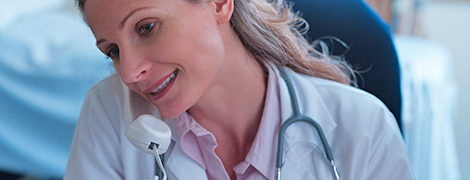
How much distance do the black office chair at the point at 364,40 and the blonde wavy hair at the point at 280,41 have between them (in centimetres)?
4

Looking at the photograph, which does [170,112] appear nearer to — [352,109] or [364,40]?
[352,109]

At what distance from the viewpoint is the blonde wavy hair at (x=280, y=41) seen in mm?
906

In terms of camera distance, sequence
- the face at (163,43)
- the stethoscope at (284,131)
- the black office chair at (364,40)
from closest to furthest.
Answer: the face at (163,43)
the stethoscope at (284,131)
the black office chair at (364,40)

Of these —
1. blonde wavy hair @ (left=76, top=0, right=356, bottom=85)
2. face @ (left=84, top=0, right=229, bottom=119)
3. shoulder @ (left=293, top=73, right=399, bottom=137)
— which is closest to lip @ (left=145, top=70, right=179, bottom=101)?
face @ (left=84, top=0, right=229, bottom=119)

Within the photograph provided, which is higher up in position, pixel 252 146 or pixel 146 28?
pixel 146 28

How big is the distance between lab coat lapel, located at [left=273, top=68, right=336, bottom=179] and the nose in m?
0.32

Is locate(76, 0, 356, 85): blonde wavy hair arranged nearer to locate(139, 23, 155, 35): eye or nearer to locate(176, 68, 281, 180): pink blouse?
locate(176, 68, 281, 180): pink blouse

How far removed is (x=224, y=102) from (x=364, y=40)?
397 mm

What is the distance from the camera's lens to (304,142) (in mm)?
862

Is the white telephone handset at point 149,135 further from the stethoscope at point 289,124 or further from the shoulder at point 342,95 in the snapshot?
the shoulder at point 342,95

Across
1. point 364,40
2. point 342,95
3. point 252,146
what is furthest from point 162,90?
point 364,40

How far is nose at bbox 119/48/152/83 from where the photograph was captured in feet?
2.41

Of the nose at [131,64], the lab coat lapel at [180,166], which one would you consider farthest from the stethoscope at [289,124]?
the nose at [131,64]

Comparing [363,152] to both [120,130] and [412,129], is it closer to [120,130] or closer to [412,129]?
[120,130]
